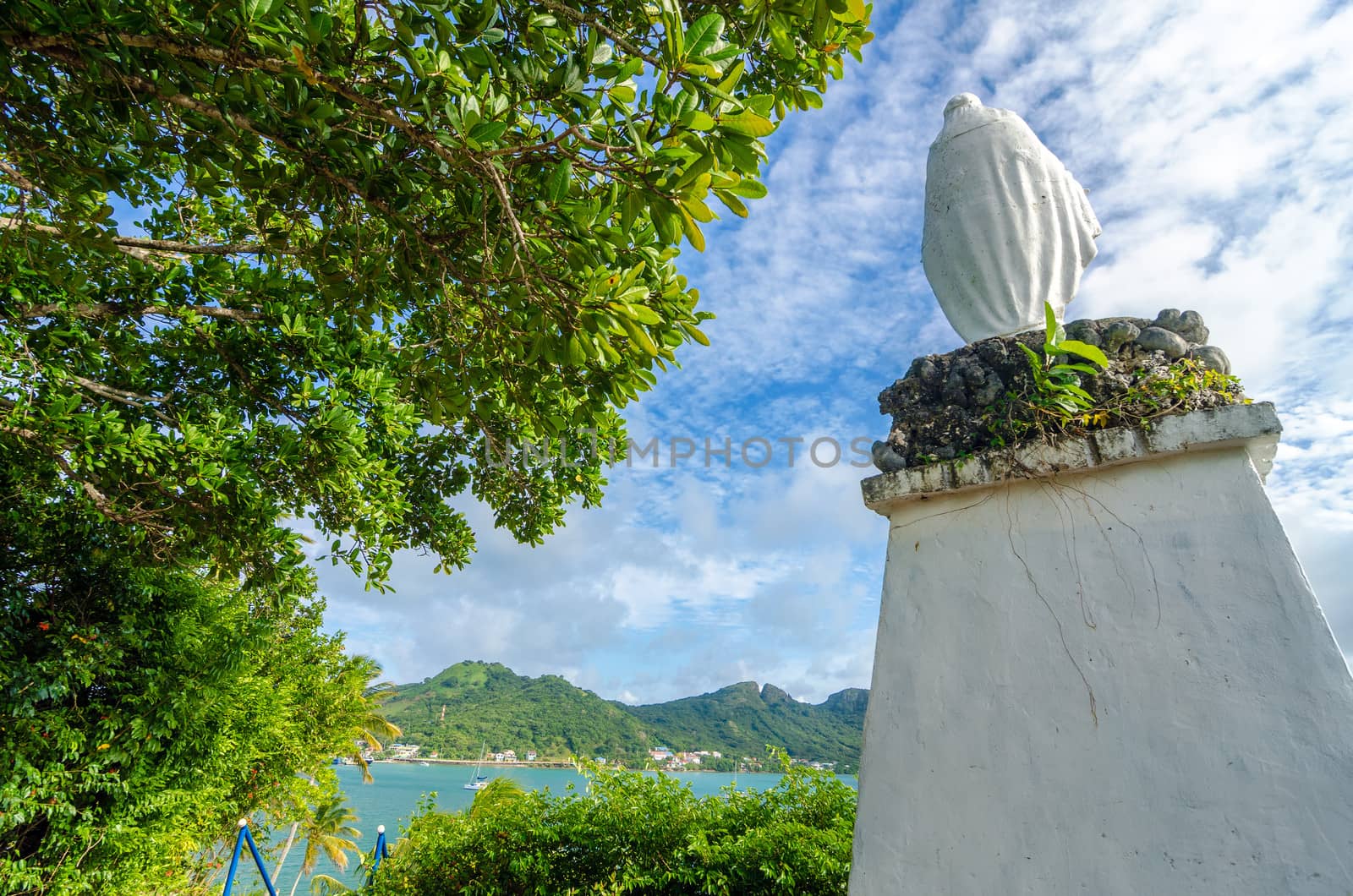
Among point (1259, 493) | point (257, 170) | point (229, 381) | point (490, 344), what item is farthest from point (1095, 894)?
point (229, 381)

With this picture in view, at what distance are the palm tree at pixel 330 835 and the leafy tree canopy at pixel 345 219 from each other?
1867 centimetres

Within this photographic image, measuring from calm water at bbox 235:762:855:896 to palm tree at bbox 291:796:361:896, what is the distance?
3.20 ft

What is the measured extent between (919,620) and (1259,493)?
3.77ft

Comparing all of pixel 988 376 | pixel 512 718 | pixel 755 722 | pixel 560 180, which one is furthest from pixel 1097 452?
pixel 512 718

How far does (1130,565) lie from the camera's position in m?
2.12

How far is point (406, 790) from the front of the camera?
8975 centimetres

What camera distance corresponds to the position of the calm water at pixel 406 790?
5935mm

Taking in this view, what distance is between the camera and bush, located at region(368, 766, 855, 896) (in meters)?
4.49

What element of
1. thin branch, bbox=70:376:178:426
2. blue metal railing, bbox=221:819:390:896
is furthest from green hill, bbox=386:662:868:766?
thin branch, bbox=70:376:178:426

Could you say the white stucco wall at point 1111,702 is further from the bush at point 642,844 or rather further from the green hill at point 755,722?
the green hill at point 755,722

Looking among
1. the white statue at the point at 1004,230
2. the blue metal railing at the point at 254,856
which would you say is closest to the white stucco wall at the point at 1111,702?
the white statue at the point at 1004,230

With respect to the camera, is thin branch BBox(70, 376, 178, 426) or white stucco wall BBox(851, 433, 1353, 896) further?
thin branch BBox(70, 376, 178, 426)

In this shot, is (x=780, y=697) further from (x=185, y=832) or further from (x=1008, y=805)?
(x=1008, y=805)

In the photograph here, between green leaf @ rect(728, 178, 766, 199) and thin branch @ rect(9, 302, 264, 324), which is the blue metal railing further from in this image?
green leaf @ rect(728, 178, 766, 199)
